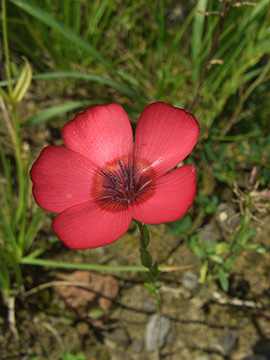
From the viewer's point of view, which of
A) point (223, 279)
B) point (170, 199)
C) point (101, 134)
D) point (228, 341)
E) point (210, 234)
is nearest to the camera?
point (170, 199)

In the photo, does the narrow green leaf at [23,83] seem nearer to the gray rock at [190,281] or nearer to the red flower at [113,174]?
the red flower at [113,174]

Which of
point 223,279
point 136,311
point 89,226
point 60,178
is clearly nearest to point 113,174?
point 60,178

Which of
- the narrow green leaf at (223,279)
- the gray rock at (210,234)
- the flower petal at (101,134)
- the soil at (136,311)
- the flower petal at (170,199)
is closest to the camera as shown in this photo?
the flower petal at (170,199)

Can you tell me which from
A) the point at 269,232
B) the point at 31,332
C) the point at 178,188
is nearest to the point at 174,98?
the point at 269,232

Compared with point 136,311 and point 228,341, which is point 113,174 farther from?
point 228,341

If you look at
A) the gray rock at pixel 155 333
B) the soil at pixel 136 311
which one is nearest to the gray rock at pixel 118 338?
the soil at pixel 136 311

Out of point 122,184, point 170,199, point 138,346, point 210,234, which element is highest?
point 170,199

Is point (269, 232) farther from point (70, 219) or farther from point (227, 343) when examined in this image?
point (70, 219)
